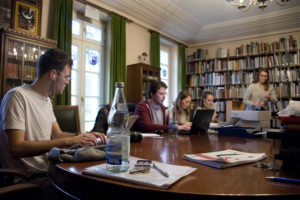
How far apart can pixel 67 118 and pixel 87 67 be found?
7.36 ft

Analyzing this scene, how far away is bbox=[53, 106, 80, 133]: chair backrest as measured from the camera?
184 cm

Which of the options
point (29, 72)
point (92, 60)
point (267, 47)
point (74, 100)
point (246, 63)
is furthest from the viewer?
point (246, 63)

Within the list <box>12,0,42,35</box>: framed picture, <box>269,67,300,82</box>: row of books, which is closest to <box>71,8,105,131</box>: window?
<box>12,0,42,35</box>: framed picture

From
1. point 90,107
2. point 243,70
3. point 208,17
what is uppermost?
point 208,17

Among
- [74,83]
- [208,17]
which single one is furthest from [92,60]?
[208,17]

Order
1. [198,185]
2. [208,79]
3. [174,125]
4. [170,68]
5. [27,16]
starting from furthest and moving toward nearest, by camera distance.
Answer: [170,68]
[208,79]
[27,16]
[174,125]
[198,185]

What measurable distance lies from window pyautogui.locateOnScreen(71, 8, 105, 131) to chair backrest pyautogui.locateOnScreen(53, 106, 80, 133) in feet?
5.91

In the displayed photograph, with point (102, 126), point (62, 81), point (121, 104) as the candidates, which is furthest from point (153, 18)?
point (121, 104)

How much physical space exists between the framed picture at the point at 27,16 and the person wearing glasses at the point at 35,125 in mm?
1703

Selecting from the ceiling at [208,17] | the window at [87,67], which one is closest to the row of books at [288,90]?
the ceiling at [208,17]

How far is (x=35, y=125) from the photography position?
1.28 meters

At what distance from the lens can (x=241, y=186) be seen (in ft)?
1.87

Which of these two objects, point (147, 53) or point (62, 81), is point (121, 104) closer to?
point (62, 81)

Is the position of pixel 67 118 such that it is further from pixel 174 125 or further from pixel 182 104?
pixel 182 104
